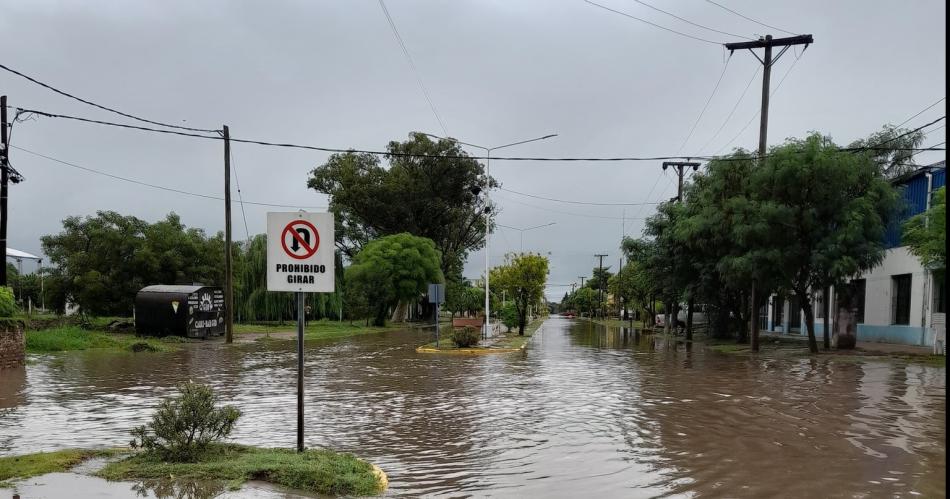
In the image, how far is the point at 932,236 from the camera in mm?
20609

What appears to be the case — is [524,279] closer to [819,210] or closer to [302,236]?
[819,210]

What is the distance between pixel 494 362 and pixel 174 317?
1665 cm

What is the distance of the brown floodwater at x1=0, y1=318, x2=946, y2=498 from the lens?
7730mm

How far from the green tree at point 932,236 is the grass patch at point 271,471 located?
18241mm

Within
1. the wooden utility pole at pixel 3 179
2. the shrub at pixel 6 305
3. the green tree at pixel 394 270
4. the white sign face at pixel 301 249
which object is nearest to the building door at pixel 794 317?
the green tree at pixel 394 270

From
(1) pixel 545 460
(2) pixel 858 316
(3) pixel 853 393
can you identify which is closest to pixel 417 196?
(2) pixel 858 316

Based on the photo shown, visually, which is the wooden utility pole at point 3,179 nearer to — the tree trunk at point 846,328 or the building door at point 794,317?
the tree trunk at point 846,328

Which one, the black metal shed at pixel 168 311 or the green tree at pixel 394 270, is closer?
the black metal shed at pixel 168 311

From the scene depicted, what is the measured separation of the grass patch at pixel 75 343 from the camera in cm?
2442

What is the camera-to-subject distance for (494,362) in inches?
895

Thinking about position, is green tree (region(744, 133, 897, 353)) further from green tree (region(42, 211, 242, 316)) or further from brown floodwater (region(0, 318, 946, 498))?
Result: green tree (region(42, 211, 242, 316))

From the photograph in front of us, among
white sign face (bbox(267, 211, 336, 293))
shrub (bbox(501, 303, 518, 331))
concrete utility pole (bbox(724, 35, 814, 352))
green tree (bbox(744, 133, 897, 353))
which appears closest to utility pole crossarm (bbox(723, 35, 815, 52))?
concrete utility pole (bbox(724, 35, 814, 352))

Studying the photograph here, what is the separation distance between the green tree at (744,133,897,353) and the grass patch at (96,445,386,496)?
2092 cm

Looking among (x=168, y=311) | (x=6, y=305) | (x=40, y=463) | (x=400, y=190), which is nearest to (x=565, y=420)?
(x=40, y=463)
